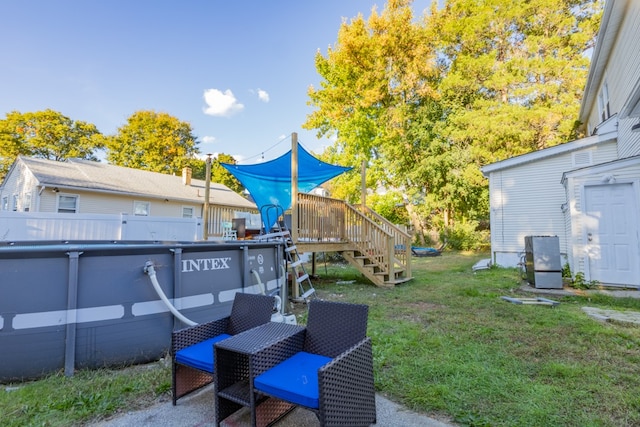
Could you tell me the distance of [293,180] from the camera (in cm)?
662

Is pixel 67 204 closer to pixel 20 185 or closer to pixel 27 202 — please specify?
pixel 27 202

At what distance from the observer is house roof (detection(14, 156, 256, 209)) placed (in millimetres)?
12727

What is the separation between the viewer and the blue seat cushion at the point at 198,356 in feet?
6.95

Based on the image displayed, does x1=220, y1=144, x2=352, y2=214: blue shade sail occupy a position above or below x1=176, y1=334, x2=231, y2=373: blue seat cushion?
above

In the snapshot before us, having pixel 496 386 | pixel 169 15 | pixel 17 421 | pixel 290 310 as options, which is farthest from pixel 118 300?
pixel 169 15

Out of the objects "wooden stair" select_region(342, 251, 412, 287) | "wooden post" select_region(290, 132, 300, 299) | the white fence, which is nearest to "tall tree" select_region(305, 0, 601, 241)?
"wooden stair" select_region(342, 251, 412, 287)

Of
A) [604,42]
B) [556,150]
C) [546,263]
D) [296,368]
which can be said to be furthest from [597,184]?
[296,368]

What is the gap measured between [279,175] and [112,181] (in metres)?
11.0

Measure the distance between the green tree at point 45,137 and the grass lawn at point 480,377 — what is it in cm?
2756

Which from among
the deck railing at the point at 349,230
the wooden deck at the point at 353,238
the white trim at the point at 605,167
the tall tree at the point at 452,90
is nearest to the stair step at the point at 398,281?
the wooden deck at the point at 353,238

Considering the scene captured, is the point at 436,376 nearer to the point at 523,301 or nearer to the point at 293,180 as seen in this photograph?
the point at 523,301

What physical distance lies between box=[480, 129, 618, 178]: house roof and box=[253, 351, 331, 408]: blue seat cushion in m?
10.7

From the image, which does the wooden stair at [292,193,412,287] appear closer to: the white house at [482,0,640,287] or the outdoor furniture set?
the white house at [482,0,640,287]

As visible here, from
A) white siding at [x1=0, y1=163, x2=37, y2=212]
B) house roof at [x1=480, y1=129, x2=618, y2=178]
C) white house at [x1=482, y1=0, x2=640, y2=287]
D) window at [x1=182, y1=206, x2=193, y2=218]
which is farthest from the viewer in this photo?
window at [x1=182, y1=206, x2=193, y2=218]
